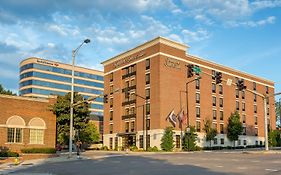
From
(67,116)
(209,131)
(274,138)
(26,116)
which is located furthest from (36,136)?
(274,138)

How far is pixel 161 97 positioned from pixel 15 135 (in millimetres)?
31545

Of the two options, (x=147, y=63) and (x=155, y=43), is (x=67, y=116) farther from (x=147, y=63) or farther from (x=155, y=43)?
(x=155, y=43)

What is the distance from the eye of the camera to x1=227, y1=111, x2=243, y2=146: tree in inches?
3187

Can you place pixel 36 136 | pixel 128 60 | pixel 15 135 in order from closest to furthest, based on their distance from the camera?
pixel 15 135 < pixel 36 136 < pixel 128 60

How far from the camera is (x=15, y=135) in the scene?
4234 cm

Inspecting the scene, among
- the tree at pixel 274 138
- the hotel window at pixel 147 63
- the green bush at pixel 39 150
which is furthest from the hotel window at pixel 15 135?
the tree at pixel 274 138

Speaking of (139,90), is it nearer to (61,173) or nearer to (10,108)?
(10,108)

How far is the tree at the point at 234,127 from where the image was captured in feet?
266

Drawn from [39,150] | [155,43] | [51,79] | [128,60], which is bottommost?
[39,150]

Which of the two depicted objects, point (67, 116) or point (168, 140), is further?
point (168, 140)

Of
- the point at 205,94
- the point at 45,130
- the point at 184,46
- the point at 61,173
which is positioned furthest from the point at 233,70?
the point at 61,173

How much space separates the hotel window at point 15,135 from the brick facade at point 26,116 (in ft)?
1.08

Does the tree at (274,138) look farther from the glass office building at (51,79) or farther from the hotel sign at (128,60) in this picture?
the glass office building at (51,79)

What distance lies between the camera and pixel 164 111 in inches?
2682
